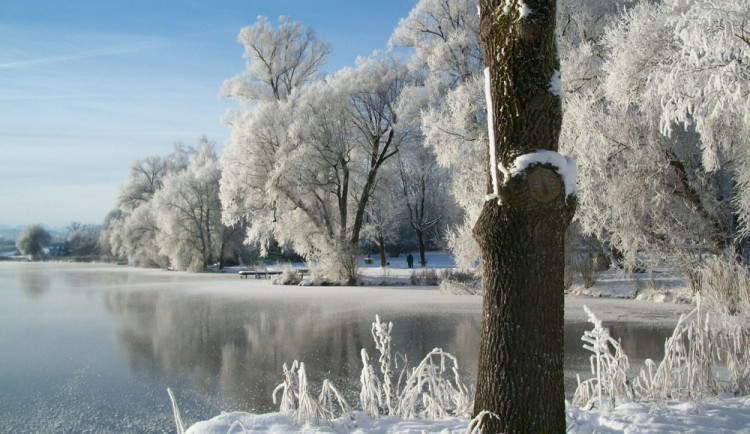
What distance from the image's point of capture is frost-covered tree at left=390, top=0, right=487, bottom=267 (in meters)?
17.9

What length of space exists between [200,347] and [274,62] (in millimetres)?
21630

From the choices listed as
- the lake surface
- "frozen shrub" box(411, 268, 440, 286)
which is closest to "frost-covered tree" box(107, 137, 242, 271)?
"frozen shrub" box(411, 268, 440, 286)

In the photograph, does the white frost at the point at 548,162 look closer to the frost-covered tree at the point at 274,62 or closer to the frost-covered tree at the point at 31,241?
the frost-covered tree at the point at 274,62

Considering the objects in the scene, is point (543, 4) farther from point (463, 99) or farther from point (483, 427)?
point (463, 99)

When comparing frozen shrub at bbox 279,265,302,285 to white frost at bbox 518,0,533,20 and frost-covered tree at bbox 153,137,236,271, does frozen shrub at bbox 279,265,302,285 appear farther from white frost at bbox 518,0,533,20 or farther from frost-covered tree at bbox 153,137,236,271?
white frost at bbox 518,0,533,20

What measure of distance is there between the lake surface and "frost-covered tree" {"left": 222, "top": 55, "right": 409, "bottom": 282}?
26.1 ft

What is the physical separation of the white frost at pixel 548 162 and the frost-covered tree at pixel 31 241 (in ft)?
261

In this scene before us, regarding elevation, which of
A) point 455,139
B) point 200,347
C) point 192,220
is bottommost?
point 200,347

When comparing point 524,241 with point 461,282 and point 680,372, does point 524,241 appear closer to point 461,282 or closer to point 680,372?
point 680,372

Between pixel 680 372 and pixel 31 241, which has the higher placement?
pixel 31 241

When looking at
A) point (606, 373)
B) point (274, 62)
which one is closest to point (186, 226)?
point (274, 62)

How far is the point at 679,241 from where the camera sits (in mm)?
14047

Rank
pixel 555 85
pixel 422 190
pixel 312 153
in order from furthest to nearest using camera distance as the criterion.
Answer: pixel 422 190, pixel 312 153, pixel 555 85

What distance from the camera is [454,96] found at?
18203 mm
